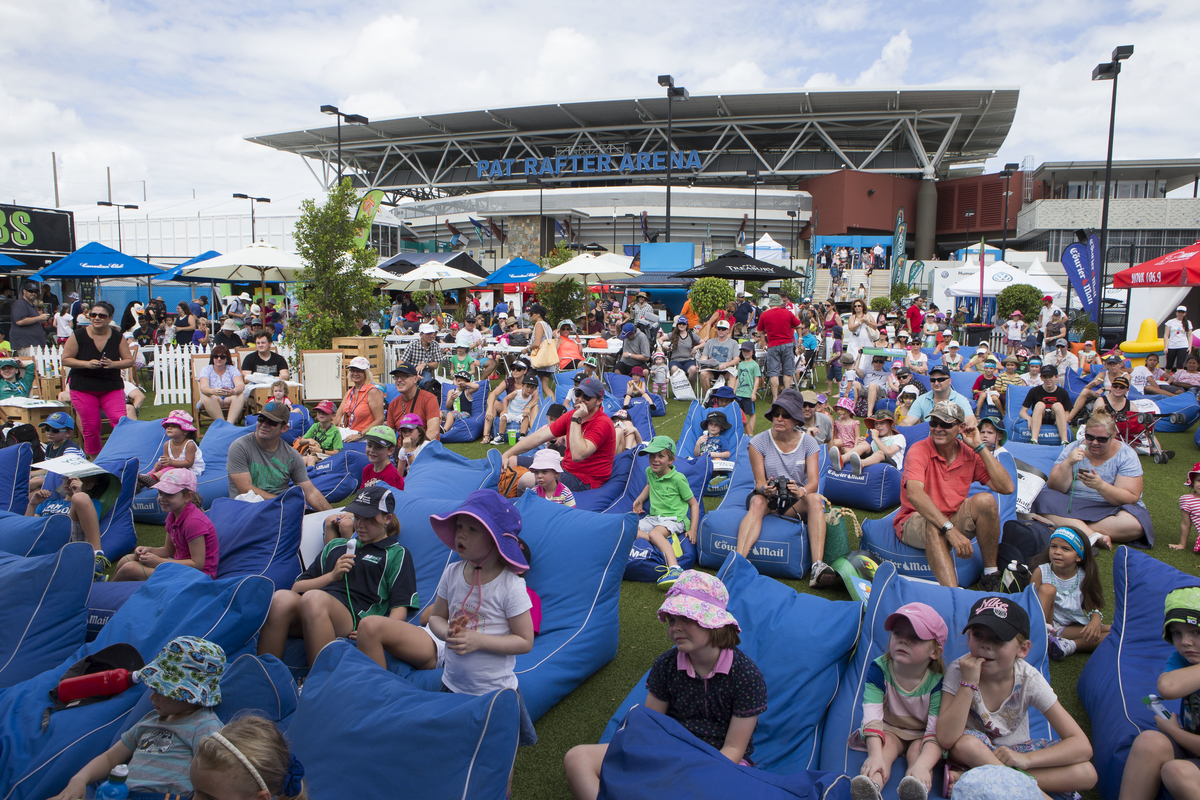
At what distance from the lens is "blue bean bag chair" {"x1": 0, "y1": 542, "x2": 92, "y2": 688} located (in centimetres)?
332

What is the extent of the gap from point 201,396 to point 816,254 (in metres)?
34.4

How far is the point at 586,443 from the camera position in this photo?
606cm

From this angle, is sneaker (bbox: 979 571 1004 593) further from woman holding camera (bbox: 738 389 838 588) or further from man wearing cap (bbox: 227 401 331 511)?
man wearing cap (bbox: 227 401 331 511)

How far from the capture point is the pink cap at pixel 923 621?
2715mm

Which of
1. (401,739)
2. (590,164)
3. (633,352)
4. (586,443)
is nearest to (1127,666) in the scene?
(401,739)

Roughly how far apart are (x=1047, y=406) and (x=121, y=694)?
30.5 feet

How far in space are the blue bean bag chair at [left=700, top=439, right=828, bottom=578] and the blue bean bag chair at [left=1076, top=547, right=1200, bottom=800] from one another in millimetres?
1814

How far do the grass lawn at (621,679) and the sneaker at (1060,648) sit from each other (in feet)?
0.12

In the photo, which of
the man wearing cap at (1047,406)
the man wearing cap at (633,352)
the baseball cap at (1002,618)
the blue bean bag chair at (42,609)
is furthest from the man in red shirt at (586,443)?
the man wearing cap at (633,352)

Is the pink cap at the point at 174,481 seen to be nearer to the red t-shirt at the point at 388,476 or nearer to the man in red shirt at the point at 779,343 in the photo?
the red t-shirt at the point at 388,476

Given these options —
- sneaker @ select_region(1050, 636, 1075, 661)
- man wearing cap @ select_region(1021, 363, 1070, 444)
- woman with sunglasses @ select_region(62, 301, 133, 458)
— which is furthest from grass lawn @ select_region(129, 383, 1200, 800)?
man wearing cap @ select_region(1021, 363, 1070, 444)

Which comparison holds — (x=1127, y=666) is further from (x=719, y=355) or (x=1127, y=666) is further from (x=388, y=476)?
(x=719, y=355)

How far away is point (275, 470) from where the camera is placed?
5.61 m

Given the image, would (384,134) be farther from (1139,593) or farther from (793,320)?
(1139,593)
